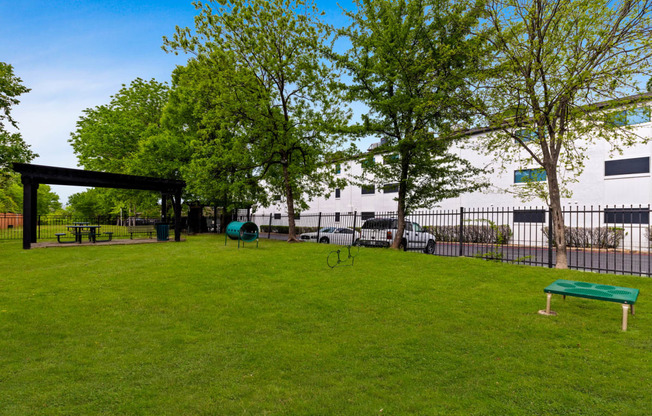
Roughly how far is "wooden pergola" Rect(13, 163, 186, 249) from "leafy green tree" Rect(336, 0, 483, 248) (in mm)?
12752

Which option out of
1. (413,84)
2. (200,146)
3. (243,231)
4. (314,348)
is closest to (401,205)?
(413,84)

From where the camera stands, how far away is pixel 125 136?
1137 inches

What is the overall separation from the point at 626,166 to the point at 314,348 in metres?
27.0

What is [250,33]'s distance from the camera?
18328 mm

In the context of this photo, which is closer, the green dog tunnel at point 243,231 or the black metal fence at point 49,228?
the green dog tunnel at point 243,231

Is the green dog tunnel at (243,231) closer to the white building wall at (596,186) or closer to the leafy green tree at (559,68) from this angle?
the white building wall at (596,186)

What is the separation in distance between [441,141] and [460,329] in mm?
10954

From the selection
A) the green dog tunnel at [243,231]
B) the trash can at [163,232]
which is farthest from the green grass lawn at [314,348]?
the trash can at [163,232]

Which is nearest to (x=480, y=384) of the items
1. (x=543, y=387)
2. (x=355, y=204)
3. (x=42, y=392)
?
(x=543, y=387)

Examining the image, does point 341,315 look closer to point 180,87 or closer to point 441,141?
point 441,141

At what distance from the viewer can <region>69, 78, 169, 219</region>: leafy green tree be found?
27.0m

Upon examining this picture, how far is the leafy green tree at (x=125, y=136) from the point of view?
88.5 ft

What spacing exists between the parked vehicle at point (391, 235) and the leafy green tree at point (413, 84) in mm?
1273

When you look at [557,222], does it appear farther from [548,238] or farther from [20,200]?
[20,200]
